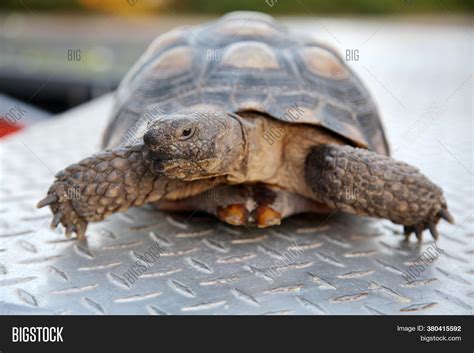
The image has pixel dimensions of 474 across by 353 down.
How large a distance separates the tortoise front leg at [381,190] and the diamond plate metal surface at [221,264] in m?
0.15

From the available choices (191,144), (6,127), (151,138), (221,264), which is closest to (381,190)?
(221,264)

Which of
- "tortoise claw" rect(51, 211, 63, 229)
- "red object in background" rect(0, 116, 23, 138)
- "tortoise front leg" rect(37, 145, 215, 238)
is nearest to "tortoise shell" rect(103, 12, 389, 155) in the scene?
"tortoise front leg" rect(37, 145, 215, 238)

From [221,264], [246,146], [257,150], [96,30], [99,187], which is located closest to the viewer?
[221,264]

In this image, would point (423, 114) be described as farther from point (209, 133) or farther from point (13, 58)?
point (13, 58)

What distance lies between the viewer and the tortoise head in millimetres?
2379

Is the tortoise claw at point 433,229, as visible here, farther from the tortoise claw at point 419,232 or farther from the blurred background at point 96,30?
the blurred background at point 96,30

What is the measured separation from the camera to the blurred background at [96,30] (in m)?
7.31

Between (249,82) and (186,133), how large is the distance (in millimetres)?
669

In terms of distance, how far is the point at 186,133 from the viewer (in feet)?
7.93

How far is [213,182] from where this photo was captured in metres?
2.83

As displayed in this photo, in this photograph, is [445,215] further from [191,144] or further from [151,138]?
[151,138]

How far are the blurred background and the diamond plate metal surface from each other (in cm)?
180
